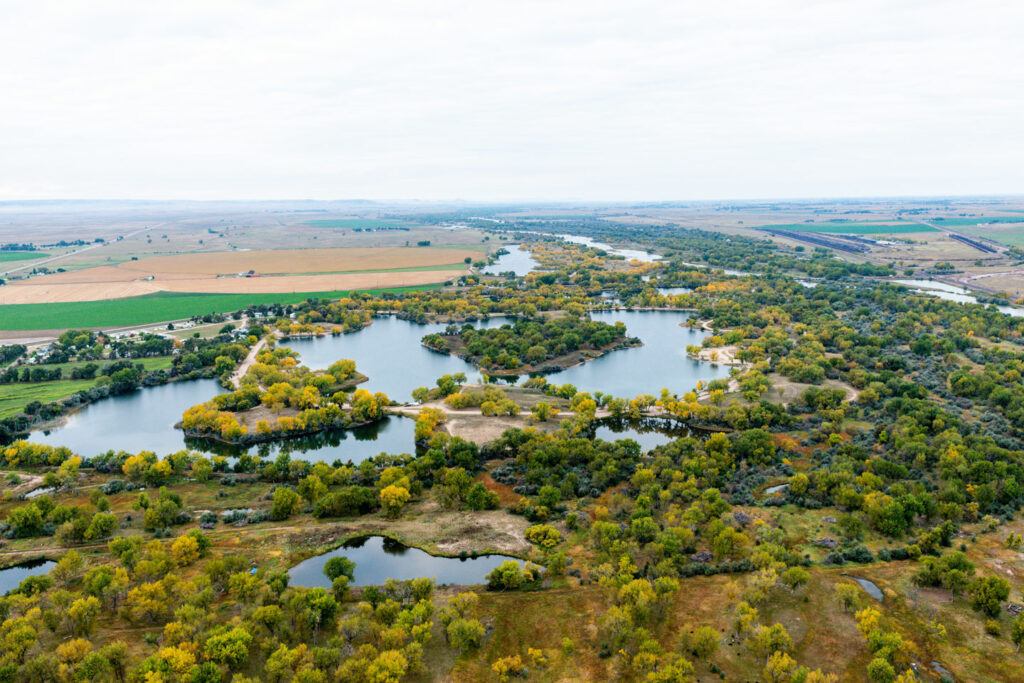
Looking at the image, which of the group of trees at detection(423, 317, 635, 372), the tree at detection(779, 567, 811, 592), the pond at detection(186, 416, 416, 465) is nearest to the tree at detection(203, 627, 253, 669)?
the pond at detection(186, 416, 416, 465)

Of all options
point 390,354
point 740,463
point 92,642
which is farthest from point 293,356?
point 740,463

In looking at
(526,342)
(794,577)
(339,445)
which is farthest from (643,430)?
(339,445)

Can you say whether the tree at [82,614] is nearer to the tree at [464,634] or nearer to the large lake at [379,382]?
the tree at [464,634]

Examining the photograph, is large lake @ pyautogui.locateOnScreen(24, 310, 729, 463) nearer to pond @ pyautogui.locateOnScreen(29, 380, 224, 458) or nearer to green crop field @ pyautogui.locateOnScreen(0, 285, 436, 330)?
pond @ pyautogui.locateOnScreen(29, 380, 224, 458)

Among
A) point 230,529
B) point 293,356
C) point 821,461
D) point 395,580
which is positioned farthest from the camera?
point 293,356

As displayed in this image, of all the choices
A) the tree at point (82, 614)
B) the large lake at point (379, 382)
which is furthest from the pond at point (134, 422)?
the tree at point (82, 614)

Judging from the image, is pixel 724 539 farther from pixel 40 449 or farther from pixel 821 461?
pixel 40 449
